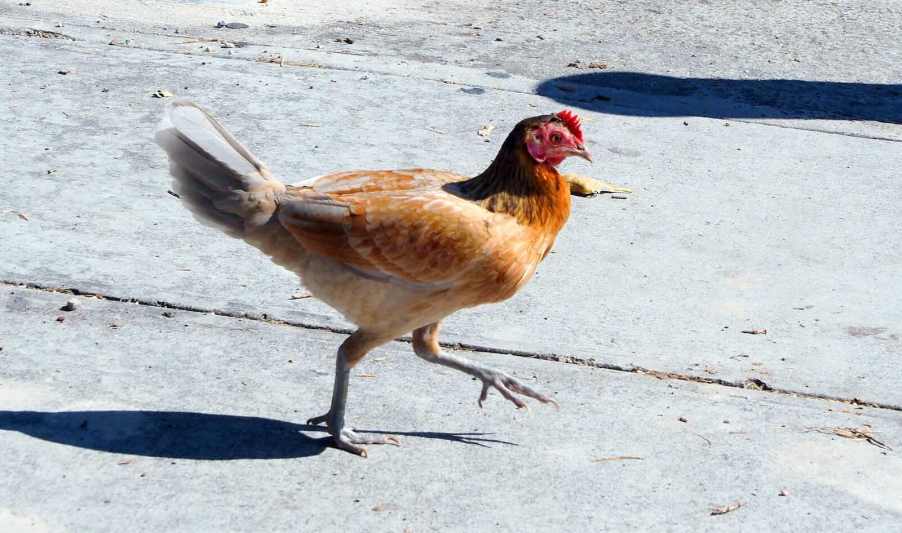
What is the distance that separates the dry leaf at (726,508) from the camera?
403cm

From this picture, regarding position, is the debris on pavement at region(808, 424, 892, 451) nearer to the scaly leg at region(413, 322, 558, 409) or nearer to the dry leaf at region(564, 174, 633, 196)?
the scaly leg at region(413, 322, 558, 409)

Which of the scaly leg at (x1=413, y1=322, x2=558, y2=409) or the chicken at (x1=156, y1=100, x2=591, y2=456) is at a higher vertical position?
the chicken at (x1=156, y1=100, x2=591, y2=456)

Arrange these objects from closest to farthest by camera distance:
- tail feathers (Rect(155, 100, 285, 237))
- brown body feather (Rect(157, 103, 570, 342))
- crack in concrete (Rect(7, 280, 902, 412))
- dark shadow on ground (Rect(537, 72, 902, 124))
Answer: brown body feather (Rect(157, 103, 570, 342)), tail feathers (Rect(155, 100, 285, 237)), crack in concrete (Rect(7, 280, 902, 412)), dark shadow on ground (Rect(537, 72, 902, 124))

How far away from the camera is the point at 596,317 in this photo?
17.5 feet

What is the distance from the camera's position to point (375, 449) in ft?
14.1

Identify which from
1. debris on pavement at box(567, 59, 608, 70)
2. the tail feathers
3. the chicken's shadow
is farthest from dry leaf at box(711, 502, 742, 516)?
debris on pavement at box(567, 59, 608, 70)

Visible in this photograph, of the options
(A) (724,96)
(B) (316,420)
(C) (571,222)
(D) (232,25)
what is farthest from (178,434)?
(D) (232,25)

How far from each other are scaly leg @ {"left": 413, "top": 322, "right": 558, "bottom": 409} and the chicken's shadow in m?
0.19

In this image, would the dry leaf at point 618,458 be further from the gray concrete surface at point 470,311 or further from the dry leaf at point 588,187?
the dry leaf at point 588,187

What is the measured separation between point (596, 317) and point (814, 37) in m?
5.27

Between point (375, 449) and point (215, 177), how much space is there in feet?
3.65

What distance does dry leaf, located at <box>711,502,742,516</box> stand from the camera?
4031 millimetres

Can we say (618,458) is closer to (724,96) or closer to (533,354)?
(533,354)

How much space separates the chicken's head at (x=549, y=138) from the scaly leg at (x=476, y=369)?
0.78 m
